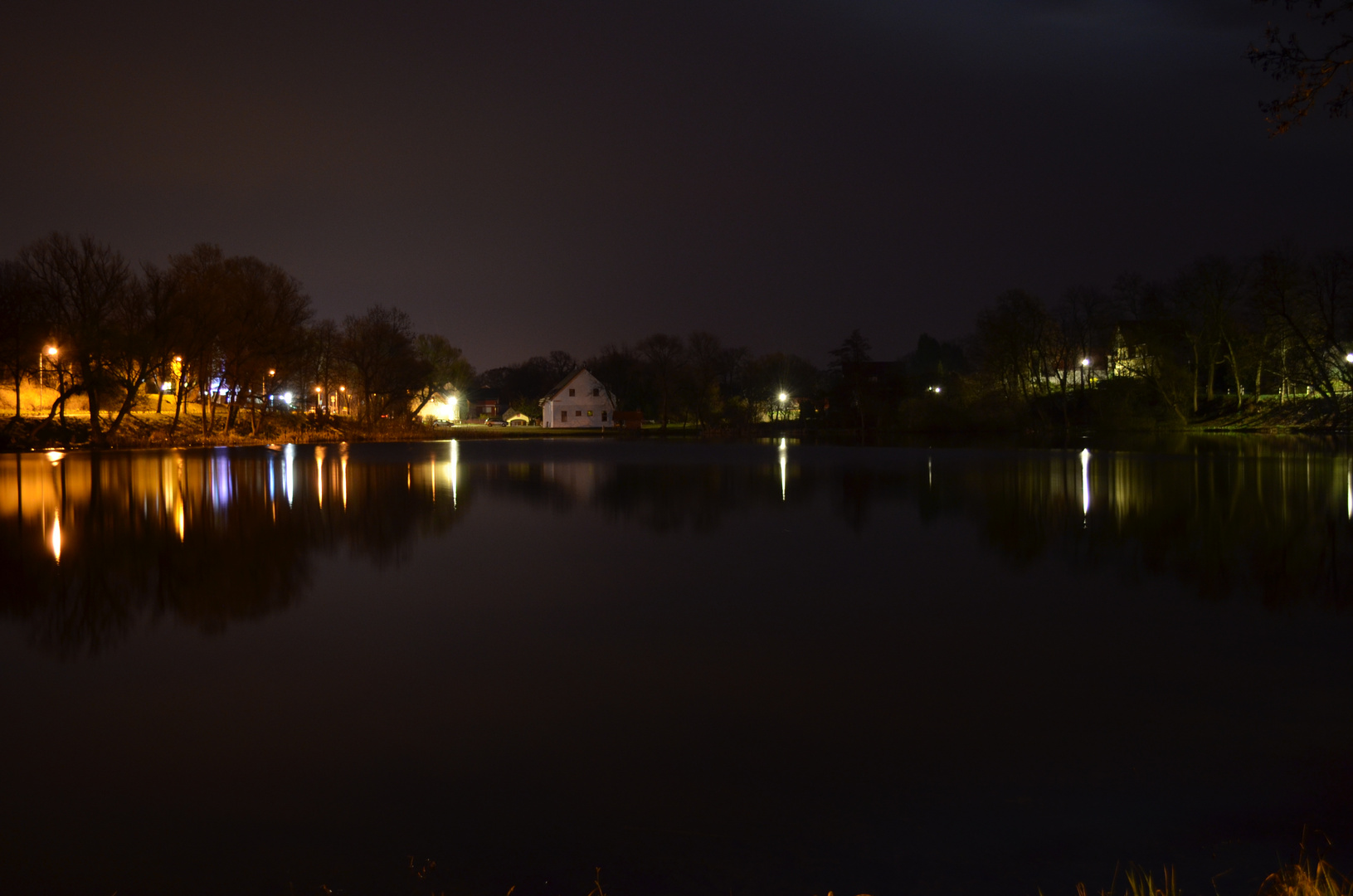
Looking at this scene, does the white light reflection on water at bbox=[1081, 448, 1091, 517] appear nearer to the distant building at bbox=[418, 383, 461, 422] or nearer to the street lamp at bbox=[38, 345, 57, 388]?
the street lamp at bbox=[38, 345, 57, 388]

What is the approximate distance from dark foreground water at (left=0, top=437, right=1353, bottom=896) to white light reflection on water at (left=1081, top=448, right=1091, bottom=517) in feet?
9.87

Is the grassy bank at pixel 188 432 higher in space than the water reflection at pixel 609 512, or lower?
higher

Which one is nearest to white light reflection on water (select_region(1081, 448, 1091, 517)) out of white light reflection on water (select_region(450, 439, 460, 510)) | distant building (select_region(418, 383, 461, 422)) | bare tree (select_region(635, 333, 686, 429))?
white light reflection on water (select_region(450, 439, 460, 510))

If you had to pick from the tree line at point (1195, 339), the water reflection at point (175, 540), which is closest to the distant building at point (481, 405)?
the tree line at point (1195, 339)

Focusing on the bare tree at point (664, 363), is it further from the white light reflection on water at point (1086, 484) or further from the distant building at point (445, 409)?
the white light reflection on water at point (1086, 484)

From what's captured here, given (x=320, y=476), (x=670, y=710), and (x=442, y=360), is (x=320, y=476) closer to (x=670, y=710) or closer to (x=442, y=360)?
(x=670, y=710)

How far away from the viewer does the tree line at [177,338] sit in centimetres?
4209

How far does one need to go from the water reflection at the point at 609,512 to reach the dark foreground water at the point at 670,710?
0.12 metres

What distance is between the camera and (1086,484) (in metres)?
21.7

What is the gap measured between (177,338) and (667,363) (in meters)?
52.8

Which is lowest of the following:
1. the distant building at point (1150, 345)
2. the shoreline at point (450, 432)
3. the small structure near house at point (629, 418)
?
the shoreline at point (450, 432)

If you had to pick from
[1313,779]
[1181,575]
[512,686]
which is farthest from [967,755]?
[1181,575]

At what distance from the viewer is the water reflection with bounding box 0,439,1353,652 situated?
9562 millimetres

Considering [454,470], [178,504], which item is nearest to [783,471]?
[454,470]
